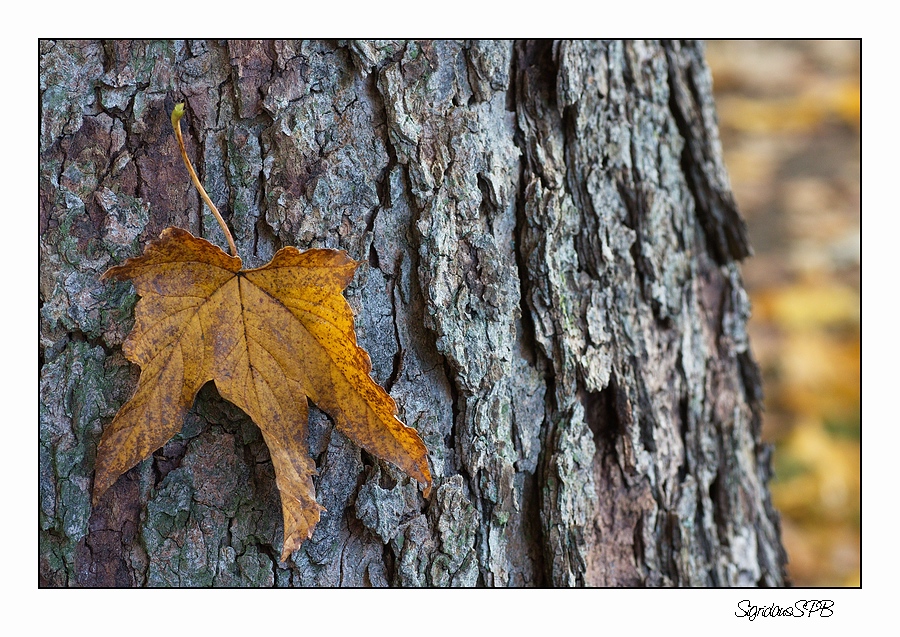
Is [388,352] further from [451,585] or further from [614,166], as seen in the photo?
[614,166]

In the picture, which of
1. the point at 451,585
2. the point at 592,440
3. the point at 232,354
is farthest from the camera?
the point at 592,440

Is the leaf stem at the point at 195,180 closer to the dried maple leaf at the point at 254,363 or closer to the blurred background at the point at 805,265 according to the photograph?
the dried maple leaf at the point at 254,363

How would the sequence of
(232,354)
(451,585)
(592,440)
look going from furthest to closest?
(592,440)
(451,585)
(232,354)

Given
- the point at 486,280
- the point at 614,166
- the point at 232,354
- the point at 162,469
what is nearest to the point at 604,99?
the point at 614,166

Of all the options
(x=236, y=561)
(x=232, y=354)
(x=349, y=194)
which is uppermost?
A: (x=349, y=194)

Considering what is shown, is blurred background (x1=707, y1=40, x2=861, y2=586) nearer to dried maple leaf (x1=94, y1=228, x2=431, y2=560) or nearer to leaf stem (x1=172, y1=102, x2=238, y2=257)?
dried maple leaf (x1=94, y1=228, x2=431, y2=560)

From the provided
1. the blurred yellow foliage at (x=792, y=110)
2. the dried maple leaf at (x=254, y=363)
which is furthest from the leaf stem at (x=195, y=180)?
the blurred yellow foliage at (x=792, y=110)

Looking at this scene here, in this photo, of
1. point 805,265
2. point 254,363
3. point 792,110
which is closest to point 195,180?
point 254,363

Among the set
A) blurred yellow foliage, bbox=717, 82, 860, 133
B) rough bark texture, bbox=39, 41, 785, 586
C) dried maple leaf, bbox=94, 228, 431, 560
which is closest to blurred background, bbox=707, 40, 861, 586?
blurred yellow foliage, bbox=717, 82, 860, 133
